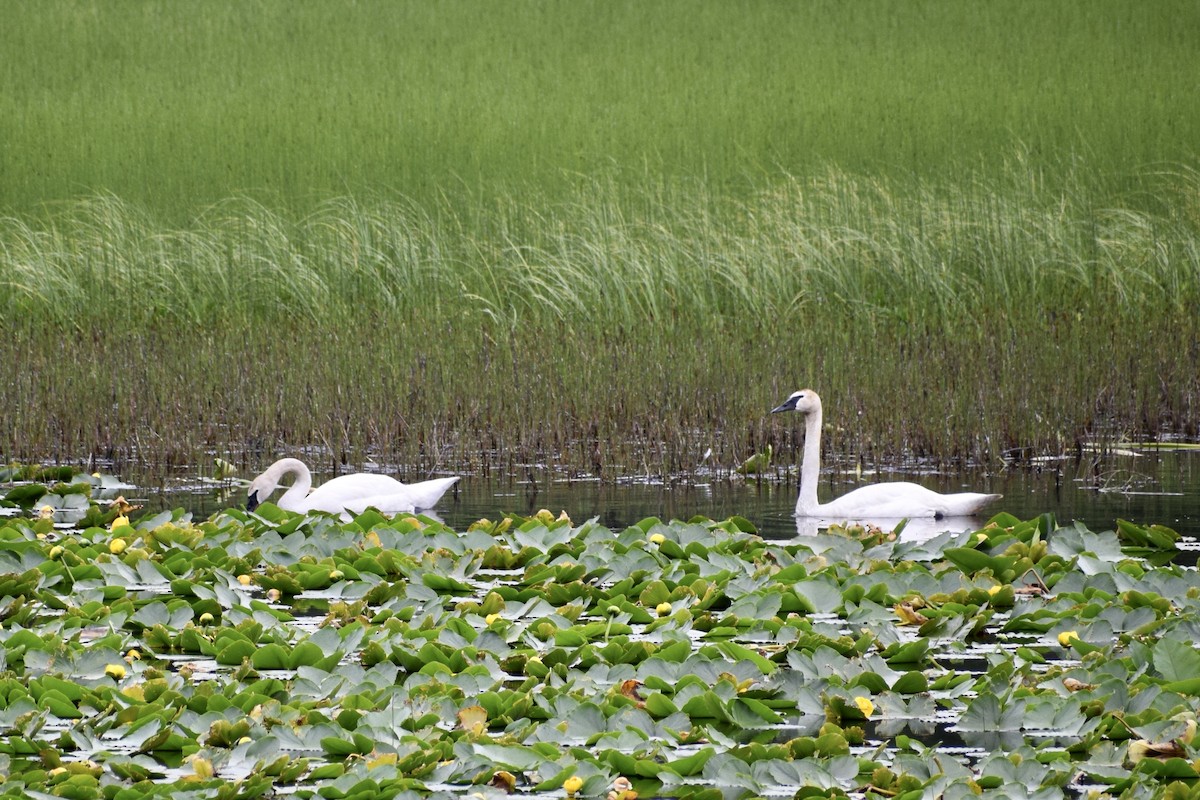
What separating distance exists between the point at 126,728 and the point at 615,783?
144cm

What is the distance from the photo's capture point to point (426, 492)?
9000mm

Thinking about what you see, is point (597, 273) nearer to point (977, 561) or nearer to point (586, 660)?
point (977, 561)

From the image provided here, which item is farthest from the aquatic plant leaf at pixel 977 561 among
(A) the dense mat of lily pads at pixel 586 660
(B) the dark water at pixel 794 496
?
(B) the dark water at pixel 794 496

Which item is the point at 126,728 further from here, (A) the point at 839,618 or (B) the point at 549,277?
(B) the point at 549,277

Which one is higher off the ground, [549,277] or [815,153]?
[815,153]

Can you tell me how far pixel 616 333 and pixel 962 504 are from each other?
527 cm

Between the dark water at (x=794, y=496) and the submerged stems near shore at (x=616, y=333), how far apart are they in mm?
410

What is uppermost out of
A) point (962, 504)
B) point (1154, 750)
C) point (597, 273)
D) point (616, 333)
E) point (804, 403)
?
point (597, 273)

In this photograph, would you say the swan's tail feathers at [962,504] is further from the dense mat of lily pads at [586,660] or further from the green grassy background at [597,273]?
the green grassy background at [597,273]

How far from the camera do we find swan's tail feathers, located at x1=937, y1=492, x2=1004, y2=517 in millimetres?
8688

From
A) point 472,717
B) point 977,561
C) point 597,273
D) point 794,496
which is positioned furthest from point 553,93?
point 472,717

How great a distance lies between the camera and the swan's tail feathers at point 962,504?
8688mm

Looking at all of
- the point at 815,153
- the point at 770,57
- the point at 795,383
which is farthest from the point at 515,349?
→ the point at 770,57

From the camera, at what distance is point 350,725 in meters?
5.04
